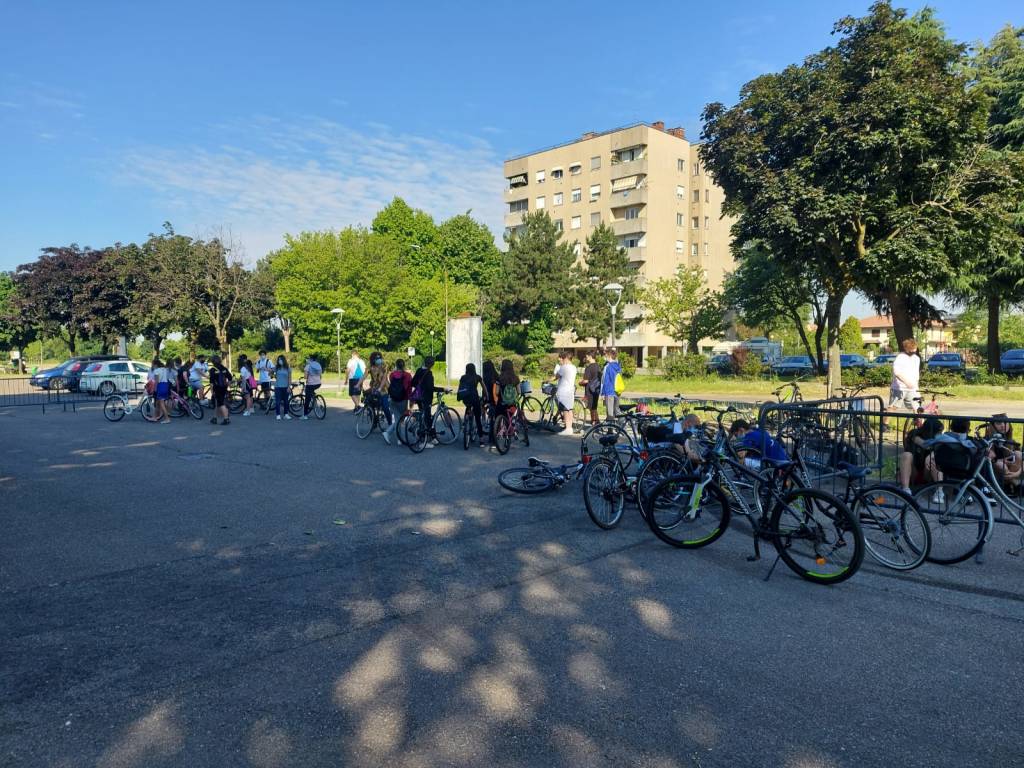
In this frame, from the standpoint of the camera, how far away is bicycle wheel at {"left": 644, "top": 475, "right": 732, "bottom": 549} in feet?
20.4

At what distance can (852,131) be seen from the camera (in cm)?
1922

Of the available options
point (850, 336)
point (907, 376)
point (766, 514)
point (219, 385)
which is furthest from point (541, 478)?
point (850, 336)

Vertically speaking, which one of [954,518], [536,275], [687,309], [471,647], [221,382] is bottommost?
[471,647]

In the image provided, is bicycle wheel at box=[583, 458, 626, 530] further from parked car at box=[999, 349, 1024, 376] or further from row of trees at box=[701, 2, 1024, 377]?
parked car at box=[999, 349, 1024, 376]

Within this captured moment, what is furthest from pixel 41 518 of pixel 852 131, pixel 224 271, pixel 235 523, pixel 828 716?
pixel 224 271

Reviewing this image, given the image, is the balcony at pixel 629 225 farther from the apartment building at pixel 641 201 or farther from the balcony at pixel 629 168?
the balcony at pixel 629 168

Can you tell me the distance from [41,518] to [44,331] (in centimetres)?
5185

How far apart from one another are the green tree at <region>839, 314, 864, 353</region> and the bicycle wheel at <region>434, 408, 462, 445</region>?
202 ft

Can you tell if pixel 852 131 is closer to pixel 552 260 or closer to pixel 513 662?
pixel 513 662

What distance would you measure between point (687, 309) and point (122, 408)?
38.1m

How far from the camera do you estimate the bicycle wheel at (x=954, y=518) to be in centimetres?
580

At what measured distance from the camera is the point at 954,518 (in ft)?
19.3

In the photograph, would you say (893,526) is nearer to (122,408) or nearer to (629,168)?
(122,408)

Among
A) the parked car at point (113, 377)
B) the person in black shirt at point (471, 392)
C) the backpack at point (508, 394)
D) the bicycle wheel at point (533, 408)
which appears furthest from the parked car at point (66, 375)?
the backpack at point (508, 394)
